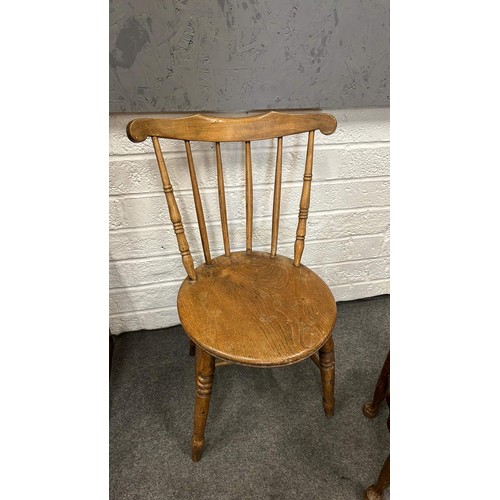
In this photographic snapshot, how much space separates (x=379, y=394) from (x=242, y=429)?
0.40 m

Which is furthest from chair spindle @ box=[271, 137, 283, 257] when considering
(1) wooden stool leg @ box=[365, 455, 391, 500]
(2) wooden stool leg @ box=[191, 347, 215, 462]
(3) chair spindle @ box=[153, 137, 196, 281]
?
(1) wooden stool leg @ box=[365, 455, 391, 500]

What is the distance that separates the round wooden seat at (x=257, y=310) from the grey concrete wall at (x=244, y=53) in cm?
43

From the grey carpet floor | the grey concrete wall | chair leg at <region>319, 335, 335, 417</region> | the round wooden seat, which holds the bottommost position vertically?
the grey carpet floor

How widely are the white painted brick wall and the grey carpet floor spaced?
22 cm

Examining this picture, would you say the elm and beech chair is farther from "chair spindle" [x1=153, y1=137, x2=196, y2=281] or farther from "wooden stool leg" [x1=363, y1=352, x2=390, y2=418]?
"wooden stool leg" [x1=363, y1=352, x2=390, y2=418]

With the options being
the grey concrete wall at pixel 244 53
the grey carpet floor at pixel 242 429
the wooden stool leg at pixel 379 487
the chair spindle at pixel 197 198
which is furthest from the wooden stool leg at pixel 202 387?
the grey concrete wall at pixel 244 53

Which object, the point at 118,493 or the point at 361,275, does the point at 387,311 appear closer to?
the point at 361,275

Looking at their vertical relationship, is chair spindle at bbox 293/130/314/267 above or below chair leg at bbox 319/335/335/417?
above

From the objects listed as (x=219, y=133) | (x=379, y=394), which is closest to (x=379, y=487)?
(x=379, y=394)

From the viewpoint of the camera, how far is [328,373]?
3.95 ft

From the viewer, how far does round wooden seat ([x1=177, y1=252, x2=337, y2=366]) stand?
93cm

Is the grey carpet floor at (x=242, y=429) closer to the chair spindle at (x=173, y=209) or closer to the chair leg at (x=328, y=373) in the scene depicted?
the chair leg at (x=328, y=373)

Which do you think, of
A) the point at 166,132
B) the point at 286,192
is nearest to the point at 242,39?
the point at 166,132

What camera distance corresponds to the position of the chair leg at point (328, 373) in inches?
45.8
